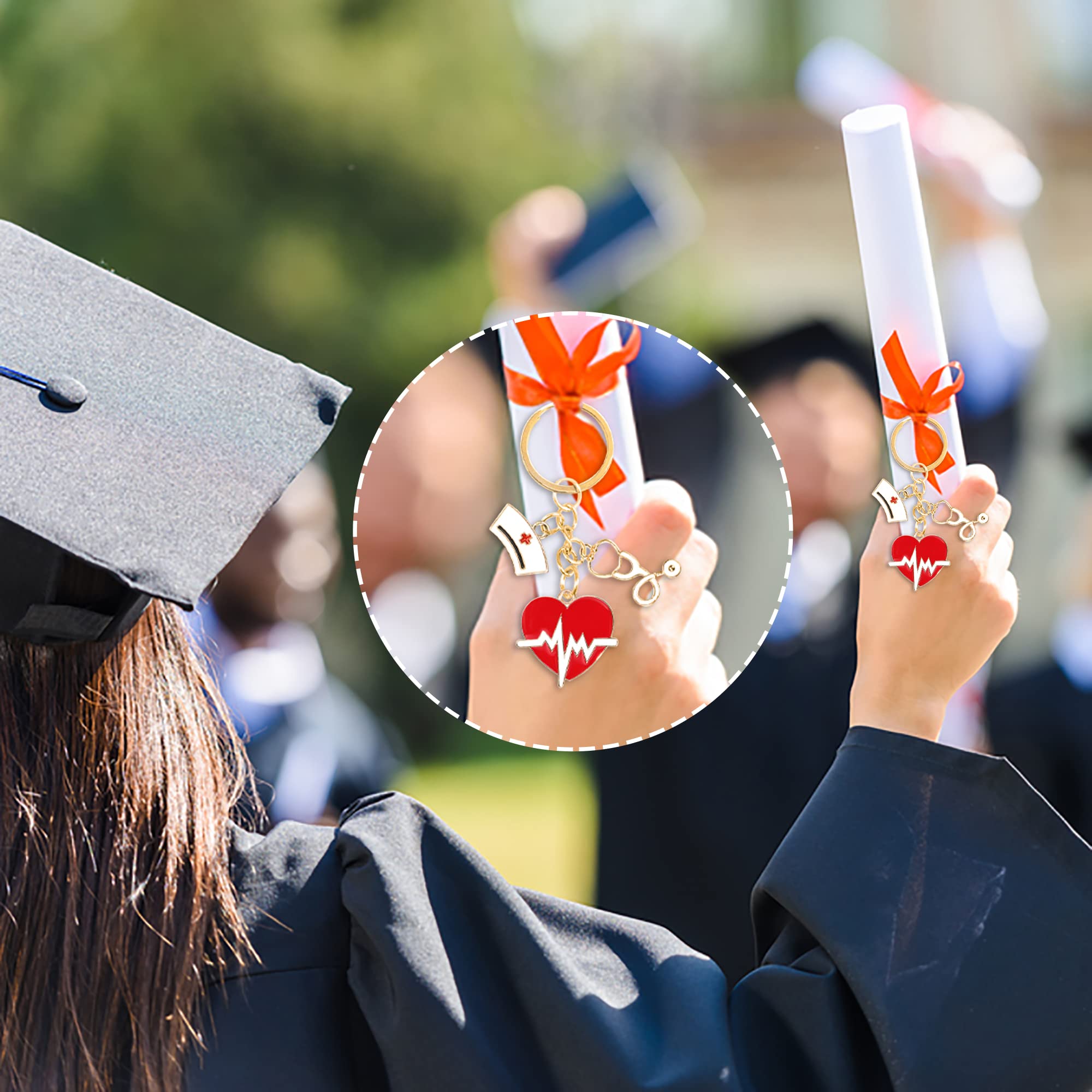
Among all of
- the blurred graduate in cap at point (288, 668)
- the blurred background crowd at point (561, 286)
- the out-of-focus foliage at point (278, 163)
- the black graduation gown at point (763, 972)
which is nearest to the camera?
the black graduation gown at point (763, 972)

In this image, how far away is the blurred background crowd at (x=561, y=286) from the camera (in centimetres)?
250

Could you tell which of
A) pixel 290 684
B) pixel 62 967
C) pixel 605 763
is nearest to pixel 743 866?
pixel 605 763

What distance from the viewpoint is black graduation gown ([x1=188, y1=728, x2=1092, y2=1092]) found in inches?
42.5

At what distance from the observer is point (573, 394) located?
3.84ft

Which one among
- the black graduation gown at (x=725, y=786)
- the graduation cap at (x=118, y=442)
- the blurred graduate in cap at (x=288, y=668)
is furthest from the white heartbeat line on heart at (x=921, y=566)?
the blurred graduate in cap at (x=288, y=668)

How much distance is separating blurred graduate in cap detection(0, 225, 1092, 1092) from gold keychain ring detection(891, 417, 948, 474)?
36mm

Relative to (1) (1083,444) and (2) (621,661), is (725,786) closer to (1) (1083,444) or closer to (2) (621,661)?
(1) (1083,444)

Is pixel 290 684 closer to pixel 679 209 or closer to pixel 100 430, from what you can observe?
pixel 100 430

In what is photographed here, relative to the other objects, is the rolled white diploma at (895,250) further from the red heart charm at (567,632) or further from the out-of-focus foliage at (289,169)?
the out-of-focus foliage at (289,169)

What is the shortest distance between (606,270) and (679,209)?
642cm

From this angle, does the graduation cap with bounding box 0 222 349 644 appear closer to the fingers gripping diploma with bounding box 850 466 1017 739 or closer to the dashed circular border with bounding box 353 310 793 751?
the dashed circular border with bounding box 353 310 793 751

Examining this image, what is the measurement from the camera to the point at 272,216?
8.28 m

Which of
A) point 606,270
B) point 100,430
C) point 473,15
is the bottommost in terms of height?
point 100,430

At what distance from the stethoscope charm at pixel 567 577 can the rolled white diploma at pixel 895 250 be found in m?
0.24
